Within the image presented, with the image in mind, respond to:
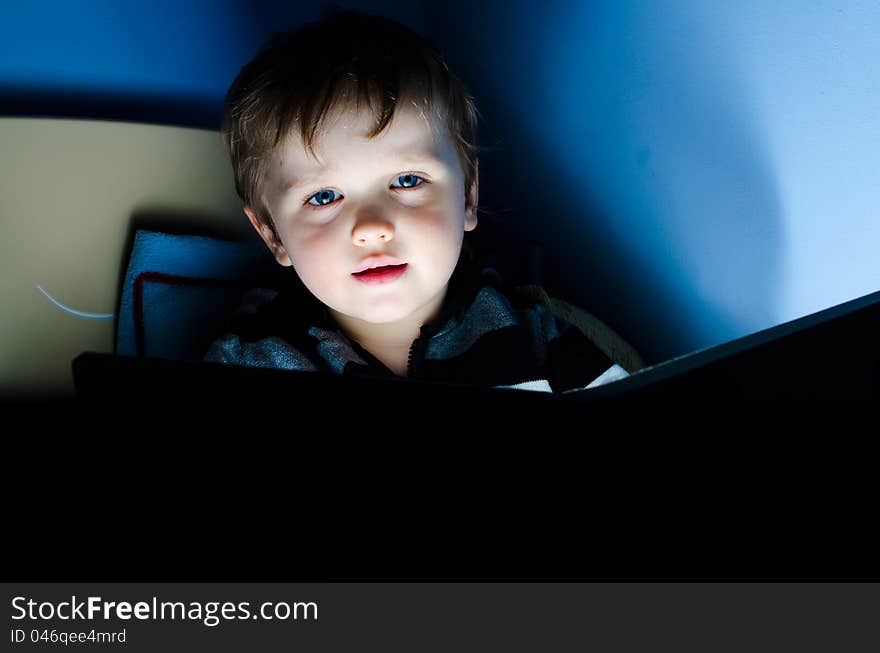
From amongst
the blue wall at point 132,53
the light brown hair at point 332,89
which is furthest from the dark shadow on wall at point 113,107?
the light brown hair at point 332,89

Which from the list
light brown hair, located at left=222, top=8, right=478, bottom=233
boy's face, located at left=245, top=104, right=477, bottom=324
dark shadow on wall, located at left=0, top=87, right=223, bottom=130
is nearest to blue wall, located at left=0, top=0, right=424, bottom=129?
dark shadow on wall, located at left=0, top=87, right=223, bottom=130

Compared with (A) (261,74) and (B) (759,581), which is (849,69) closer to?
(B) (759,581)

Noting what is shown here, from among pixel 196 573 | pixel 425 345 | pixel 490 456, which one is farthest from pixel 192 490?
pixel 425 345

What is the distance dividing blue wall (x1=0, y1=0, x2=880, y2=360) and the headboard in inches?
3.5

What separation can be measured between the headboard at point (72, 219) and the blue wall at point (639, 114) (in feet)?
0.30

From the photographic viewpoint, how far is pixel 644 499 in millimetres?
420

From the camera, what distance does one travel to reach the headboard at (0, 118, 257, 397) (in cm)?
102

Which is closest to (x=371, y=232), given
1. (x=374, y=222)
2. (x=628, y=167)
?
(x=374, y=222)

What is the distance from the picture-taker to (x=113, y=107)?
1.14 meters

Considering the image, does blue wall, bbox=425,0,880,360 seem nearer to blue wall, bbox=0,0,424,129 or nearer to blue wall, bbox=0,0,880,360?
blue wall, bbox=0,0,880,360

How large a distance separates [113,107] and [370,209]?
491 millimetres

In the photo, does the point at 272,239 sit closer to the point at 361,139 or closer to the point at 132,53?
the point at 361,139

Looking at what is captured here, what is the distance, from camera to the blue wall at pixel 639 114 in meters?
0.75

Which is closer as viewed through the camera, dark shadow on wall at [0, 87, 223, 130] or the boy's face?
the boy's face
